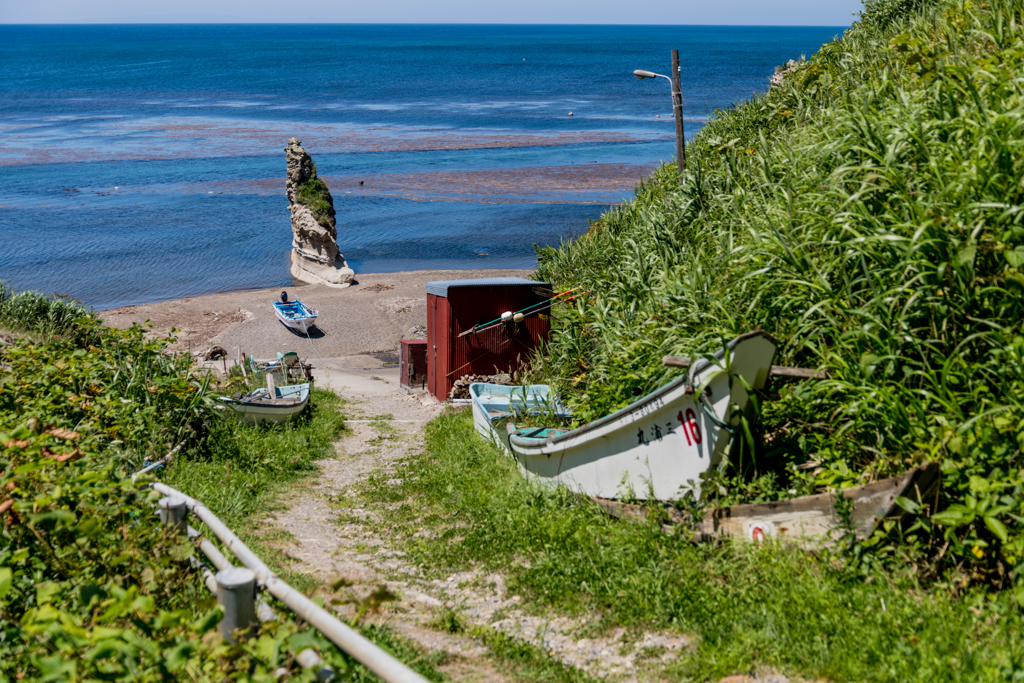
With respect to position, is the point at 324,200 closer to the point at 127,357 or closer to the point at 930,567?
the point at 127,357

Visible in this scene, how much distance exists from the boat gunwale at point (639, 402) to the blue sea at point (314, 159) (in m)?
15.7

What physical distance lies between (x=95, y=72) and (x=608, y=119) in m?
112

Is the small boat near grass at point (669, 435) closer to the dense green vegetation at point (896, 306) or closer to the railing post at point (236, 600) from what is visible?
the dense green vegetation at point (896, 306)

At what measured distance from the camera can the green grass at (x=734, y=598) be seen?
4.14m

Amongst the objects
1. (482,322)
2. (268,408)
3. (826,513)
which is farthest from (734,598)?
(482,322)

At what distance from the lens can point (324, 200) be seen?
38938 mm

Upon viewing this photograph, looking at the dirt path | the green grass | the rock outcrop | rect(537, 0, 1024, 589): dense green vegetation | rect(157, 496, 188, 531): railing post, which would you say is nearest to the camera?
the green grass

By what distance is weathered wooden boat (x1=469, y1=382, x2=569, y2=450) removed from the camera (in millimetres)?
10336

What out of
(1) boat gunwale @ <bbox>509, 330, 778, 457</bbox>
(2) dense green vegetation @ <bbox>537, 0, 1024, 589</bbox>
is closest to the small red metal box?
(1) boat gunwale @ <bbox>509, 330, 778, 457</bbox>

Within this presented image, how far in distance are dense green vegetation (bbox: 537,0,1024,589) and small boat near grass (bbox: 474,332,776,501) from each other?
341 millimetres

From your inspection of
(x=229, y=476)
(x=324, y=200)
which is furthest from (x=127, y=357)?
(x=324, y=200)

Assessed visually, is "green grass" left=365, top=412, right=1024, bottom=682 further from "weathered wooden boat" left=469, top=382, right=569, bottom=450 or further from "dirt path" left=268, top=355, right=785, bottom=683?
"weathered wooden boat" left=469, top=382, right=569, bottom=450

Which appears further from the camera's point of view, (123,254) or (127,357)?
(123,254)

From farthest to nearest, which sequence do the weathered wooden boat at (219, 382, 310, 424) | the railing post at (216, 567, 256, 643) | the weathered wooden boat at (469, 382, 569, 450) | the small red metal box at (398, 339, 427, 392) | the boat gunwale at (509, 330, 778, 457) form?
the small red metal box at (398, 339, 427, 392), the weathered wooden boat at (219, 382, 310, 424), the weathered wooden boat at (469, 382, 569, 450), the boat gunwale at (509, 330, 778, 457), the railing post at (216, 567, 256, 643)
